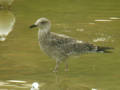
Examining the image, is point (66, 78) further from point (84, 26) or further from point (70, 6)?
point (70, 6)

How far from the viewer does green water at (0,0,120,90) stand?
27.2 feet

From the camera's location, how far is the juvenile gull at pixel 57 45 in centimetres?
891

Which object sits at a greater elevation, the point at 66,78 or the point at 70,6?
the point at 70,6

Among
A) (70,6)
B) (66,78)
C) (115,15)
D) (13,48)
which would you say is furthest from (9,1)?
(66,78)

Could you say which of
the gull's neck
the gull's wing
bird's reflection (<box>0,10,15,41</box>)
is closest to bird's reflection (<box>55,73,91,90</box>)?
the gull's wing

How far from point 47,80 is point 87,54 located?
182cm

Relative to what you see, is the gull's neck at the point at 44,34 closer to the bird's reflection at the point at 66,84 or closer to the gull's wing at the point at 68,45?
the gull's wing at the point at 68,45

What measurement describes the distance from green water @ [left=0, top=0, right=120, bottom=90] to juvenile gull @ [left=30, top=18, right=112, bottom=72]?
291 mm

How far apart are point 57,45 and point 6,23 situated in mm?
4440

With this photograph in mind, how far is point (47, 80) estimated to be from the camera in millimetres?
8383

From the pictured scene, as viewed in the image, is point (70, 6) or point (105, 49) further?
point (70, 6)

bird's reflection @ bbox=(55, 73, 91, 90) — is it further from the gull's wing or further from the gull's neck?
the gull's neck

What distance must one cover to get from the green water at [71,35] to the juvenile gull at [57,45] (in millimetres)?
291

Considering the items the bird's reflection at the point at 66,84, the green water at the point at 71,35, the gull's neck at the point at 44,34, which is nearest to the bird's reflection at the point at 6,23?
the green water at the point at 71,35
